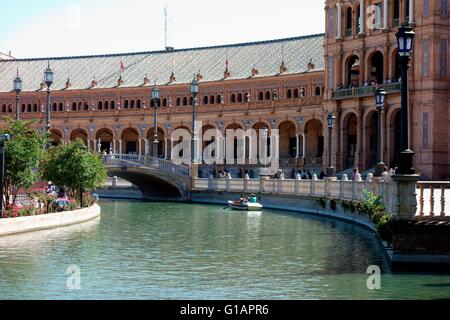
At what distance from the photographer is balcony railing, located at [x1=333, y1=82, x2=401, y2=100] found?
66.1 m

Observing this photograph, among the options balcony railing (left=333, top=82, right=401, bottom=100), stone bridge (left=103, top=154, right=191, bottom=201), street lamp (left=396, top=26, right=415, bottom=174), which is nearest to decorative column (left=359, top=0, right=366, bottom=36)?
balcony railing (left=333, top=82, right=401, bottom=100)

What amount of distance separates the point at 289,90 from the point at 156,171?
28.0 m

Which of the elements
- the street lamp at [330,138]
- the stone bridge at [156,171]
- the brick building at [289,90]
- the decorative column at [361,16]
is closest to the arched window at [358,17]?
the brick building at [289,90]

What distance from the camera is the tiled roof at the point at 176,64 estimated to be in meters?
97.1

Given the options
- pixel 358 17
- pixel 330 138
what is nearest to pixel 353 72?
pixel 358 17

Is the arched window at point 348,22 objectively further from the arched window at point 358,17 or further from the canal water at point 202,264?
the canal water at point 202,264

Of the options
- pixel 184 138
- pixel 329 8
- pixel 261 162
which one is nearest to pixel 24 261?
pixel 329 8

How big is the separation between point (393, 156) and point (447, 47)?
33.4 feet

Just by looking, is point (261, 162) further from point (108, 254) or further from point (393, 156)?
point (108, 254)

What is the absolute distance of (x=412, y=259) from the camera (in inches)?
918

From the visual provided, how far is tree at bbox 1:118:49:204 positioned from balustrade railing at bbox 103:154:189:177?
31.0 m

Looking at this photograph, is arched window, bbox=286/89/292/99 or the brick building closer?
the brick building

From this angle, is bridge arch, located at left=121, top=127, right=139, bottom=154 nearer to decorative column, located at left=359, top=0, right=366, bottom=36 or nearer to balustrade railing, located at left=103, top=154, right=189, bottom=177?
balustrade railing, located at left=103, top=154, right=189, bottom=177

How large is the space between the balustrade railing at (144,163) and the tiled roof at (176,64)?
2670cm
